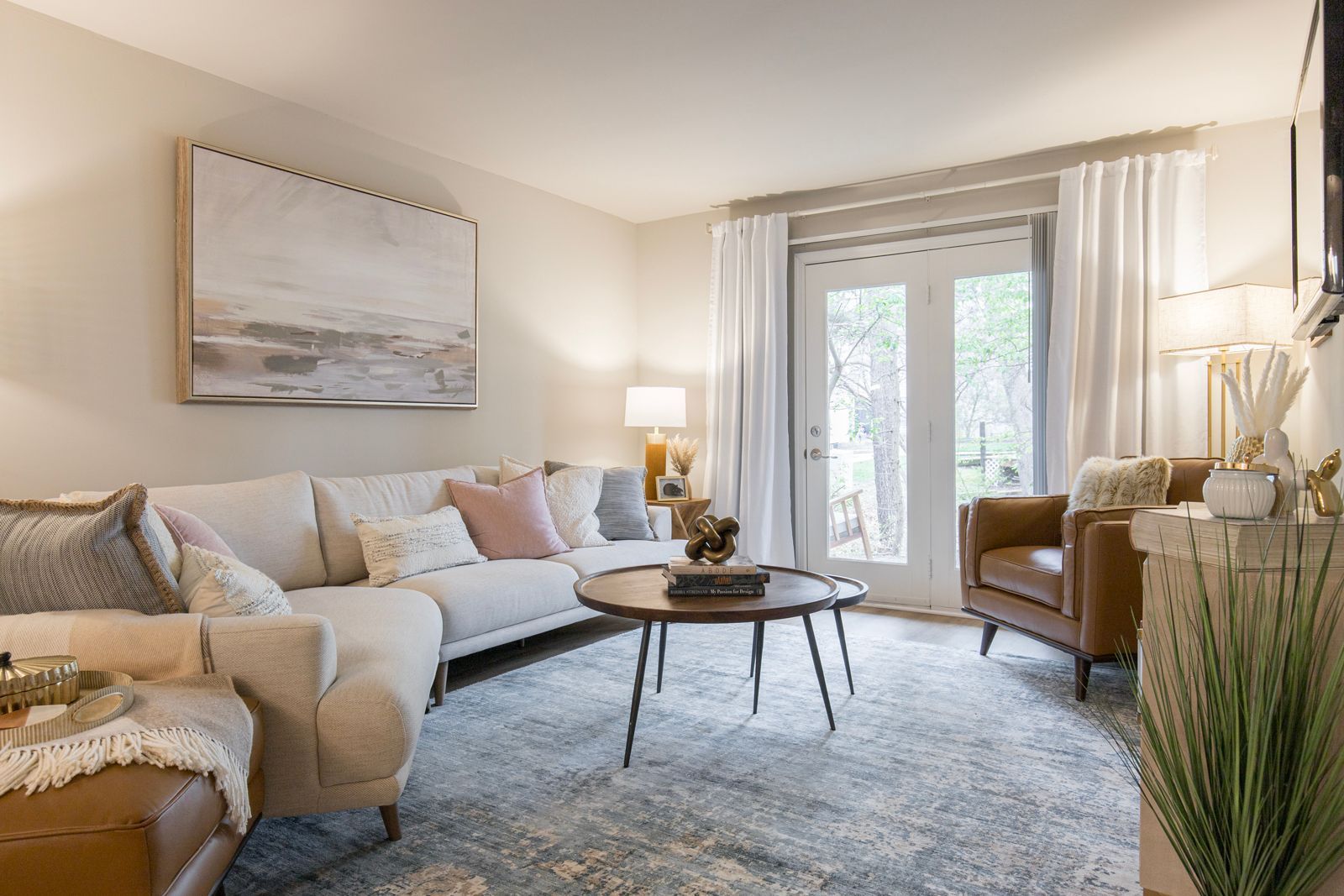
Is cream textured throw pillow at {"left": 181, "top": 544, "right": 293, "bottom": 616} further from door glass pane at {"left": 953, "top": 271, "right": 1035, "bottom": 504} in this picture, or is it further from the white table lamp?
door glass pane at {"left": 953, "top": 271, "right": 1035, "bottom": 504}

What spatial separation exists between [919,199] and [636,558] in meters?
2.68

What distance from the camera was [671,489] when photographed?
5195 mm

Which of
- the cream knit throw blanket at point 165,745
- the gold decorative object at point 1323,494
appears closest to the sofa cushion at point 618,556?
the cream knit throw blanket at point 165,745

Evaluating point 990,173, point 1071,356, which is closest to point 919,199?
point 990,173

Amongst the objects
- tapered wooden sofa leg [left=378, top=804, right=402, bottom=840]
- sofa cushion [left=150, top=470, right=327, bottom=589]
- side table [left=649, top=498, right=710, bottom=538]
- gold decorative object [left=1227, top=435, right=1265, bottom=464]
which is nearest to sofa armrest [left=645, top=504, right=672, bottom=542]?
side table [left=649, top=498, right=710, bottom=538]

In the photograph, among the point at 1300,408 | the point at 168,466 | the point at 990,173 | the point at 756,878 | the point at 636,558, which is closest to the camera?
the point at 756,878

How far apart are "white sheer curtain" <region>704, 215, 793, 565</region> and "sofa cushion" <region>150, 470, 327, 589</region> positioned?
8.74ft

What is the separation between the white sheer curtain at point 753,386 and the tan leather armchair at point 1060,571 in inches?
58.3

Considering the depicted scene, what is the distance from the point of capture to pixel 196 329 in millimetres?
3242

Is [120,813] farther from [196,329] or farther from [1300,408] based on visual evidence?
[1300,408]

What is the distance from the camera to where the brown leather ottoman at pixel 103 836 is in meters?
1.25

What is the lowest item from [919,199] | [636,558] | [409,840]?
[409,840]

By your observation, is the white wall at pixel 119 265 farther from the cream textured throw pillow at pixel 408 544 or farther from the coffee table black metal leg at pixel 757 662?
the coffee table black metal leg at pixel 757 662

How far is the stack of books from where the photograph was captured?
2.71 m
